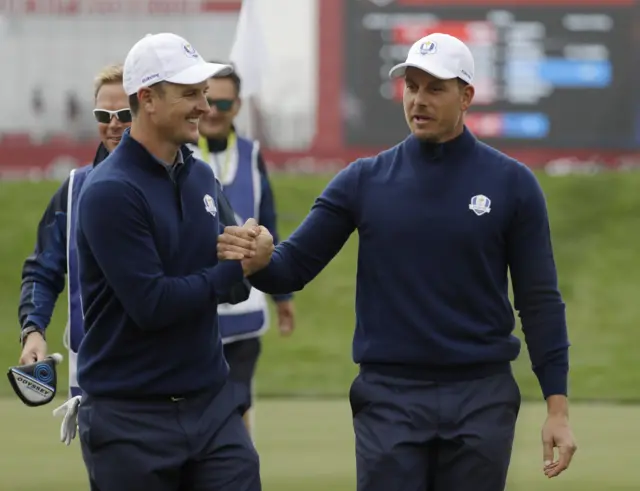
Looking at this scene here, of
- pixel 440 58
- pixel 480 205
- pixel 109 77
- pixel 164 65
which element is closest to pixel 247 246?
pixel 164 65

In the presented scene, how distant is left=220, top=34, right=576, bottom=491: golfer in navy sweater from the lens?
16.7 feet

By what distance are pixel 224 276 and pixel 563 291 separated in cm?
1311

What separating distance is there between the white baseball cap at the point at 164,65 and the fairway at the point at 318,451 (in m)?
3.86

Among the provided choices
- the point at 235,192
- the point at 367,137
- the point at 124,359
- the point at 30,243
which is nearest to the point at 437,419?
the point at 124,359

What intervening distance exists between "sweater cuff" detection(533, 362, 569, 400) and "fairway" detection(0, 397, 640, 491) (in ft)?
11.1

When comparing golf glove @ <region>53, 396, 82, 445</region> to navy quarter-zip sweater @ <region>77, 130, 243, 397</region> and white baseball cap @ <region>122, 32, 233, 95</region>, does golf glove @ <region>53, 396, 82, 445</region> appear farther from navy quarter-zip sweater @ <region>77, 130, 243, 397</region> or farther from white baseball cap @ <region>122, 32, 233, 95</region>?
white baseball cap @ <region>122, 32, 233, 95</region>

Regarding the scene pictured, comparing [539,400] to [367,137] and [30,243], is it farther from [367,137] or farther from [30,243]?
[367,137]

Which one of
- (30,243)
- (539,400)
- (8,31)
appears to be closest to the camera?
(539,400)

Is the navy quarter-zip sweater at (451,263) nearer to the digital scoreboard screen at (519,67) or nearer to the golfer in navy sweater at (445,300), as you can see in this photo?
the golfer in navy sweater at (445,300)

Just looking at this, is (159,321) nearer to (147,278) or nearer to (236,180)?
(147,278)

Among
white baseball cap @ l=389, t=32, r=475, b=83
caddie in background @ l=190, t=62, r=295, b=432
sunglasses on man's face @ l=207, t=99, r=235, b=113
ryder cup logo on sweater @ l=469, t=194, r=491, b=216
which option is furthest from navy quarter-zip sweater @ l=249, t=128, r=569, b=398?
sunglasses on man's face @ l=207, t=99, r=235, b=113

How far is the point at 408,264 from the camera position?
16.7ft

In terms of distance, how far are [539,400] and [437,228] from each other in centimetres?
760

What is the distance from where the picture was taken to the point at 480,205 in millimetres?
5109
